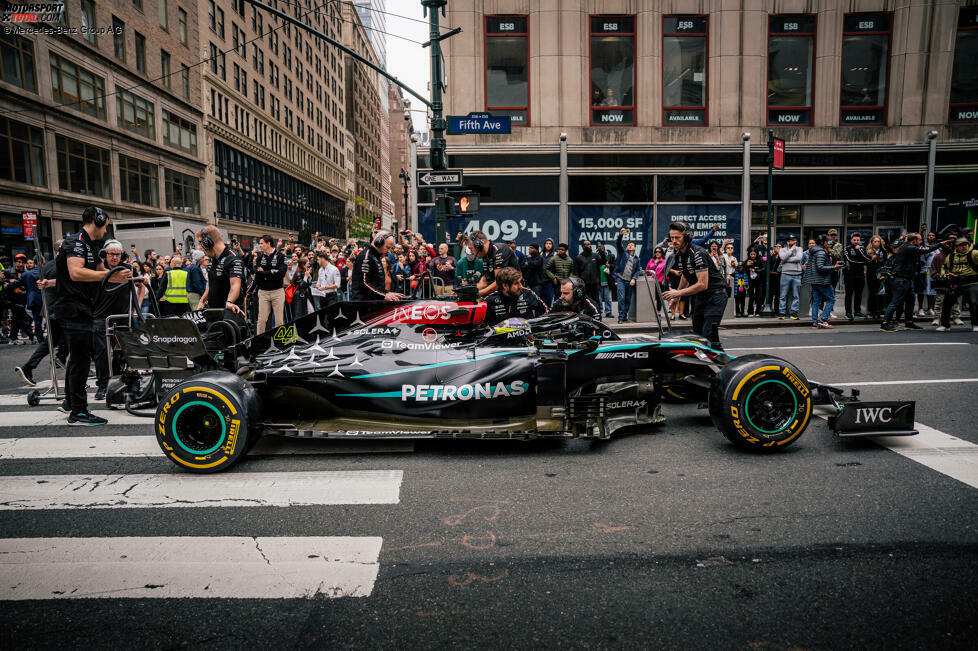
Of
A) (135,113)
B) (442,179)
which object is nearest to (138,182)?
(135,113)

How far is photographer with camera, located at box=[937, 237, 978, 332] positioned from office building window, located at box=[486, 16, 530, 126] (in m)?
12.5

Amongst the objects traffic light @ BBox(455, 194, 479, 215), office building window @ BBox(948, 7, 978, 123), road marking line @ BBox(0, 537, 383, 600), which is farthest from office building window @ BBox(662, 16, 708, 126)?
road marking line @ BBox(0, 537, 383, 600)

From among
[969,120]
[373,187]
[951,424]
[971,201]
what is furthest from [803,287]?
[373,187]

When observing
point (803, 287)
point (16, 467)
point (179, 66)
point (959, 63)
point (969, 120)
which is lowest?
point (16, 467)

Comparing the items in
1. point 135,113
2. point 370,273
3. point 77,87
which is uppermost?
point 135,113

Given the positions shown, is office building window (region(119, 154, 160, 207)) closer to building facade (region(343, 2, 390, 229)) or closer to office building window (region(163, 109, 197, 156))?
office building window (region(163, 109, 197, 156))

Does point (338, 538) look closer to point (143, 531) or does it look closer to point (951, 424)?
point (143, 531)

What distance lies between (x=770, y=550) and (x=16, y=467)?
547cm

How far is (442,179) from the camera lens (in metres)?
12.7

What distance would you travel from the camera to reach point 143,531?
358 cm

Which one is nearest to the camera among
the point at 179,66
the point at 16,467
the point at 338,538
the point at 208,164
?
the point at 338,538

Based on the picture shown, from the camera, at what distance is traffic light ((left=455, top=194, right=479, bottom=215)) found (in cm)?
1349

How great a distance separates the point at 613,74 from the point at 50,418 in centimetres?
1881

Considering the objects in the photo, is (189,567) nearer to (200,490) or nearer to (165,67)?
(200,490)
